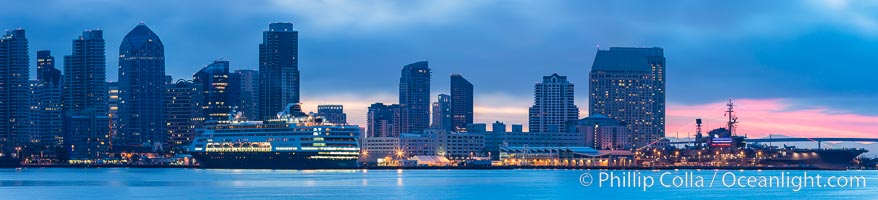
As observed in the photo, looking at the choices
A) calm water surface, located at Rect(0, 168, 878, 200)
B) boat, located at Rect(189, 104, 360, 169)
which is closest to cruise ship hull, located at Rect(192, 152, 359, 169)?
boat, located at Rect(189, 104, 360, 169)

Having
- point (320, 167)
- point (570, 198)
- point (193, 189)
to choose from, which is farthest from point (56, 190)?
point (320, 167)

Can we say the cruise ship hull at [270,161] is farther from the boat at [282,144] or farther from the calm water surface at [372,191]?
the calm water surface at [372,191]

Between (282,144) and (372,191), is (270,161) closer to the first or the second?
(282,144)

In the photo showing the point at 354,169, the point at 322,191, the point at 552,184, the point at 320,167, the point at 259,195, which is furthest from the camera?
the point at 354,169

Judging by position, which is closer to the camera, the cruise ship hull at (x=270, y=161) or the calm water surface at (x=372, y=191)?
the calm water surface at (x=372, y=191)

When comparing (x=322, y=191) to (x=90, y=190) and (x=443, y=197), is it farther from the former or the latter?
(x=90, y=190)

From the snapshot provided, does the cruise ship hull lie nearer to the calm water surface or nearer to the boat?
the boat

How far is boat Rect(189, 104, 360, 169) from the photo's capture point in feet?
593

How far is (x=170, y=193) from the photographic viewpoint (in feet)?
367

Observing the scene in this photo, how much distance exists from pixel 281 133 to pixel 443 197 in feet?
256

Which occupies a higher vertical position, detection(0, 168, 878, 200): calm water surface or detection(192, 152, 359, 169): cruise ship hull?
detection(192, 152, 359, 169): cruise ship hull

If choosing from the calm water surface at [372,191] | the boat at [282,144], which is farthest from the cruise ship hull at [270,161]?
the calm water surface at [372,191]

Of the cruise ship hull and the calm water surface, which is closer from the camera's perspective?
the calm water surface

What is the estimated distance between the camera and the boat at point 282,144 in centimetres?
18075
